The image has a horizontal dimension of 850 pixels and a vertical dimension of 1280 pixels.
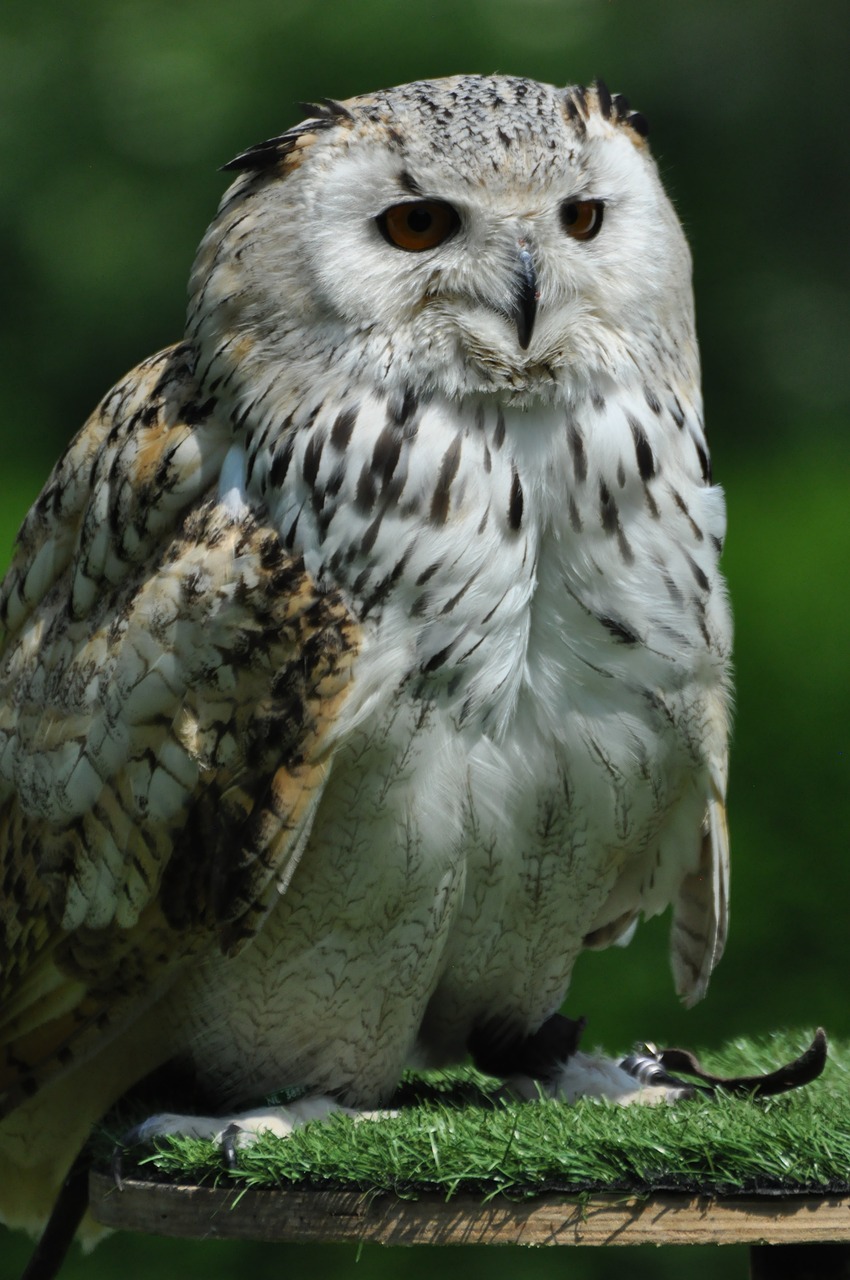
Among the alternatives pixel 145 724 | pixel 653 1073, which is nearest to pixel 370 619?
pixel 145 724

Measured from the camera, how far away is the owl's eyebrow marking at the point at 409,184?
188cm

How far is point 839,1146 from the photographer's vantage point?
1782 millimetres

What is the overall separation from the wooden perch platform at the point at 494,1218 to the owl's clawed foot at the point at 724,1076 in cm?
36

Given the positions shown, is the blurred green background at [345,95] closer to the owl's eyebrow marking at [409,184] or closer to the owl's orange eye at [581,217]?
the owl's orange eye at [581,217]

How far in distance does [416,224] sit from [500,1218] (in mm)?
1091

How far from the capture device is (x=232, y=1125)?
1.96 m

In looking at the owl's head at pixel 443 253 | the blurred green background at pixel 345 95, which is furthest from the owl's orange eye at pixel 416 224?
the blurred green background at pixel 345 95

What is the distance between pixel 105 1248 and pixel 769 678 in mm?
2507

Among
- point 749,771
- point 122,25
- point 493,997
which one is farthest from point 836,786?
point 122,25

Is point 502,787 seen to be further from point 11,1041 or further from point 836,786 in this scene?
point 836,786

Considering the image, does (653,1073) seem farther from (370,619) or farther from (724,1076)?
(370,619)

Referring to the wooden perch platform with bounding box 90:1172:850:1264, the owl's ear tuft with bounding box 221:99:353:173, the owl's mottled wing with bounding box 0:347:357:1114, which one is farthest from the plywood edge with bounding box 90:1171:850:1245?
the owl's ear tuft with bounding box 221:99:353:173

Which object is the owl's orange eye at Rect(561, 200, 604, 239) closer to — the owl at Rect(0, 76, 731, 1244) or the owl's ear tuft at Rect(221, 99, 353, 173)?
the owl at Rect(0, 76, 731, 1244)

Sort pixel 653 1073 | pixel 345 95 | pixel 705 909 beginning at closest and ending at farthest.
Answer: pixel 705 909, pixel 653 1073, pixel 345 95
